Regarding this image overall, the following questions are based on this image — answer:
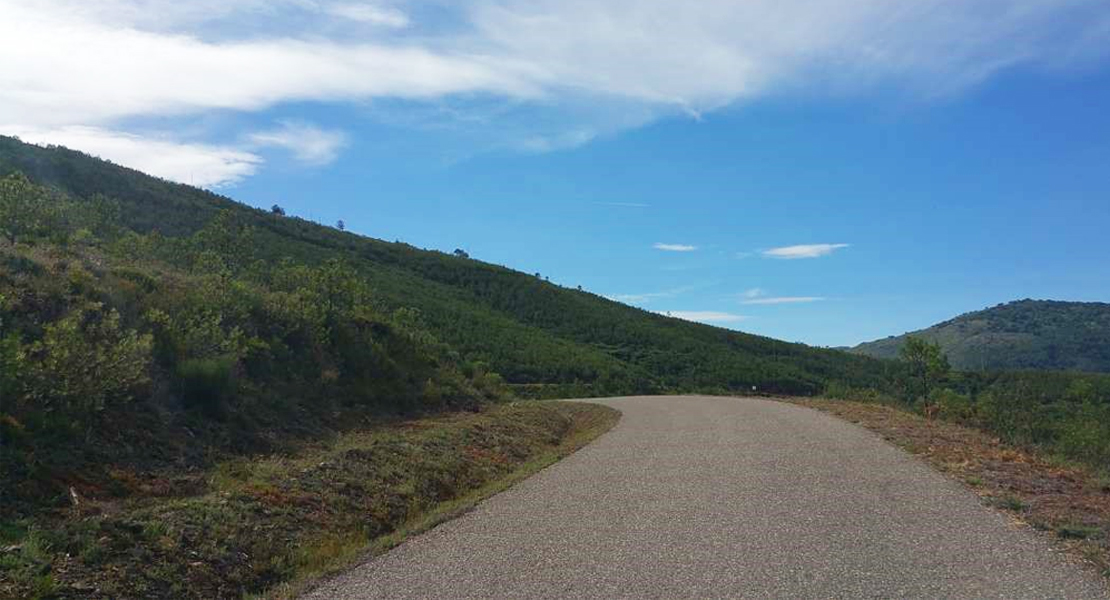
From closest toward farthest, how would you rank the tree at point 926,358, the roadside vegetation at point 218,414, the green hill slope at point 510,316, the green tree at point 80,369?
the roadside vegetation at point 218,414 < the green tree at point 80,369 < the tree at point 926,358 < the green hill slope at point 510,316

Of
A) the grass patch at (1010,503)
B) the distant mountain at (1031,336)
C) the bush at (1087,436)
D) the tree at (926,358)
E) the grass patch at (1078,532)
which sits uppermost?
the distant mountain at (1031,336)

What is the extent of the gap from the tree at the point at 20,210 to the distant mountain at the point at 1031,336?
10097 cm

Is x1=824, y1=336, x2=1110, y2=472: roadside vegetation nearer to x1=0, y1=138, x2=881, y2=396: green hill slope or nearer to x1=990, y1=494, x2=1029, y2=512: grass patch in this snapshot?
x1=990, y1=494, x2=1029, y2=512: grass patch

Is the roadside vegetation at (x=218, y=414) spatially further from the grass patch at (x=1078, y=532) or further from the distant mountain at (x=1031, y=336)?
the distant mountain at (x=1031, y=336)

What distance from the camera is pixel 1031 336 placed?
140625mm

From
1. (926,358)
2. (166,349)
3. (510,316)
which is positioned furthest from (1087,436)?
(510,316)

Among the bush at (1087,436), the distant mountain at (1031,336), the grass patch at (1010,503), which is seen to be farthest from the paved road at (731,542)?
the distant mountain at (1031,336)

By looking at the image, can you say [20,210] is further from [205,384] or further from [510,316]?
[510,316]

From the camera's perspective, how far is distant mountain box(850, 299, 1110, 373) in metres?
121

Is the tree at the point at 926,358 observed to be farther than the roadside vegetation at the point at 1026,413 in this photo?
Yes

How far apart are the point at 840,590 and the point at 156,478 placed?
8339 millimetres

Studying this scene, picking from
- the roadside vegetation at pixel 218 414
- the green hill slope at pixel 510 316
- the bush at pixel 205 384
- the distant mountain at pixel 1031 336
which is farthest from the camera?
the distant mountain at pixel 1031 336

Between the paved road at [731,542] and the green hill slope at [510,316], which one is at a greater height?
the green hill slope at [510,316]

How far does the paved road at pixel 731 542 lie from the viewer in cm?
777
